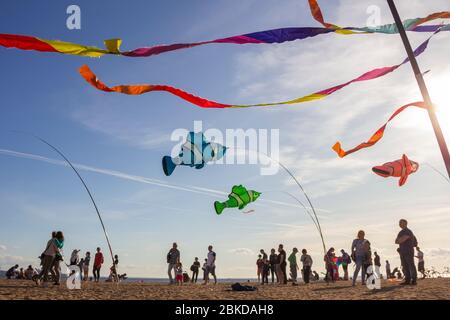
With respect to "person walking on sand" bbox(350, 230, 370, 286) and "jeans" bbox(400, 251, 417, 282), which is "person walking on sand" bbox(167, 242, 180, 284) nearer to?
"person walking on sand" bbox(350, 230, 370, 286)

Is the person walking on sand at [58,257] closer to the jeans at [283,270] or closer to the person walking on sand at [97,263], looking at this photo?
the person walking on sand at [97,263]

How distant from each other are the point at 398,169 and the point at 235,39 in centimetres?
567

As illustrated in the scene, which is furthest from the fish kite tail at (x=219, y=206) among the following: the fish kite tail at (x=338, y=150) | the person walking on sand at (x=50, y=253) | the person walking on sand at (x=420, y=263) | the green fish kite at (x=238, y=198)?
the fish kite tail at (x=338, y=150)

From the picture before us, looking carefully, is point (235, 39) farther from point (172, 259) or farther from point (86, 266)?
point (86, 266)

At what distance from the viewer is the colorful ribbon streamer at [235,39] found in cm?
485

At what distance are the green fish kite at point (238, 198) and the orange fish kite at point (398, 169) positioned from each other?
1087 cm

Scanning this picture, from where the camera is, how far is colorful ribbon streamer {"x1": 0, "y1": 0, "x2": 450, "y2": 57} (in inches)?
191

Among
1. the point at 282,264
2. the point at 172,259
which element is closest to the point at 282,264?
the point at 282,264

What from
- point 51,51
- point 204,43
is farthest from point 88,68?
point 204,43
